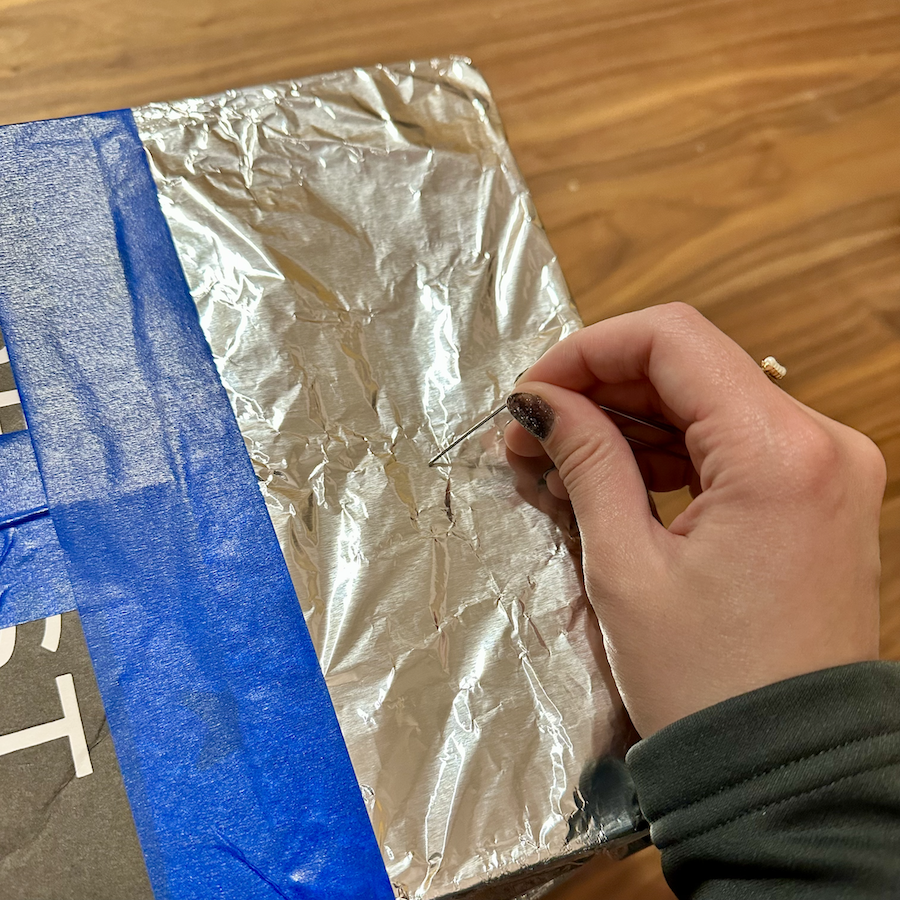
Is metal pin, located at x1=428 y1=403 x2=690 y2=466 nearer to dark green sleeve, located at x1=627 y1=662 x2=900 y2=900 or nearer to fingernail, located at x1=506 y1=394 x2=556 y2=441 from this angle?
fingernail, located at x1=506 y1=394 x2=556 y2=441

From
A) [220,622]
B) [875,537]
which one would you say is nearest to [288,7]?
[220,622]

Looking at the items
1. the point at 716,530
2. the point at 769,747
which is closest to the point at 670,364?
the point at 716,530

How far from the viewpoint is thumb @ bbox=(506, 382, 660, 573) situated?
0.55m

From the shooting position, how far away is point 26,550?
1.81 ft

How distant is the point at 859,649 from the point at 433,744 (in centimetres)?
28

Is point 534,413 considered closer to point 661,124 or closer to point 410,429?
point 410,429

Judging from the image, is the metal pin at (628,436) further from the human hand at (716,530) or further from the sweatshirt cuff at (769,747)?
the sweatshirt cuff at (769,747)

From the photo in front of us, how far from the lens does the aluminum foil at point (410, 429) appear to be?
1.75ft

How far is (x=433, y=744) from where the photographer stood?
54 cm

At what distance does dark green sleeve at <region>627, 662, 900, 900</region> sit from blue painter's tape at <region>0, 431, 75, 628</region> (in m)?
0.41

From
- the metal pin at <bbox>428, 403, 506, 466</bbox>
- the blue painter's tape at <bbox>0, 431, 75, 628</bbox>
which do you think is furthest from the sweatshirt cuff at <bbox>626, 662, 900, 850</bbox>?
the blue painter's tape at <bbox>0, 431, 75, 628</bbox>

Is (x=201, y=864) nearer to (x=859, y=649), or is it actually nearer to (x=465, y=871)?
(x=465, y=871)

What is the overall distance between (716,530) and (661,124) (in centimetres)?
50

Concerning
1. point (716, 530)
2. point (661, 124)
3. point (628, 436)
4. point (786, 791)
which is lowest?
point (786, 791)
